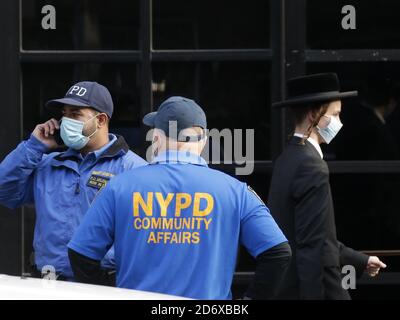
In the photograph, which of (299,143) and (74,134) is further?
(74,134)

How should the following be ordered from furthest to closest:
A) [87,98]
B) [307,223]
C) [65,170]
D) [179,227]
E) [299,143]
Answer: [87,98] < [65,170] < [299,143] < [307,223] < [179,227]

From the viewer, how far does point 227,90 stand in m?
6.29

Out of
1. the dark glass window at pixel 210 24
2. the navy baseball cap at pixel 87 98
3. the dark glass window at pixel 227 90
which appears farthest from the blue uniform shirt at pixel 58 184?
the dark glass window at pixel 210 24

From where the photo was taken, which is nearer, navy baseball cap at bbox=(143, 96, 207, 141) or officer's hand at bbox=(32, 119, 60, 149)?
navy baseball cap at bbox=(143, 96, 207, 141)

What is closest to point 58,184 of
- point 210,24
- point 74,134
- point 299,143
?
point 74,134

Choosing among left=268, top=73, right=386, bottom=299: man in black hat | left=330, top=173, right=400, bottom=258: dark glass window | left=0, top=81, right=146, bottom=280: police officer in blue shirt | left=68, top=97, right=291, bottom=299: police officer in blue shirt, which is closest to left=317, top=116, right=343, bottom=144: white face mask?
left=268, top=73, right=386, bottom=299: man in black hat

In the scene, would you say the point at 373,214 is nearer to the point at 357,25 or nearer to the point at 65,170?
the point at 357,25

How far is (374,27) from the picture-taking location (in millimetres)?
6277

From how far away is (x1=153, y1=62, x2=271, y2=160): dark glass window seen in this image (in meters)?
6.28

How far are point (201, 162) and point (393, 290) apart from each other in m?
2.67

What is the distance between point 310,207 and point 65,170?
1.29 m

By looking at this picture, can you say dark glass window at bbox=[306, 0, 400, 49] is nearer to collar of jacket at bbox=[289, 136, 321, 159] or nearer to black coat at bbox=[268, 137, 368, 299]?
collar of jacket at bbox=[289, 136, 321, 159]

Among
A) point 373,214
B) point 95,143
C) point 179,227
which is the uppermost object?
point 95,143
